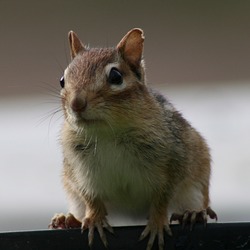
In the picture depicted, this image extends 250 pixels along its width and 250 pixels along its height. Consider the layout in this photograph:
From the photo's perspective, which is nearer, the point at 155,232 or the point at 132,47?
the point at 155,232

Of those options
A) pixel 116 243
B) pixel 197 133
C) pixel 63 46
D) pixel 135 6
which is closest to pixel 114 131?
pixel 116 243

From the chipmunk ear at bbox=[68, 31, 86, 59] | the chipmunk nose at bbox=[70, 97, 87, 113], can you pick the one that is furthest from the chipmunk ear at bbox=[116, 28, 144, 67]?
the chipmunk nose at bbox=[70, 97, 87, 113]

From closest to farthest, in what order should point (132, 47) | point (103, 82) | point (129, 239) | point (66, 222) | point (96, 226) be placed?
point (129, 239) < point (103, 82) < point (96, 226) < point (132, 47) < point (66, 222)

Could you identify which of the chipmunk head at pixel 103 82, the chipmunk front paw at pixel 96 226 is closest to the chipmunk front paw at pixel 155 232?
the chipmunk front paw at pixel 96 226

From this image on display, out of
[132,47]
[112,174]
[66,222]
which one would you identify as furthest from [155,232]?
[132,47]

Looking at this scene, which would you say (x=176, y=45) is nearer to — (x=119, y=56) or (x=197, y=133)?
(x=197, y=133)

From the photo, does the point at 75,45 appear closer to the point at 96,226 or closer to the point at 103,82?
the point at 103,82
